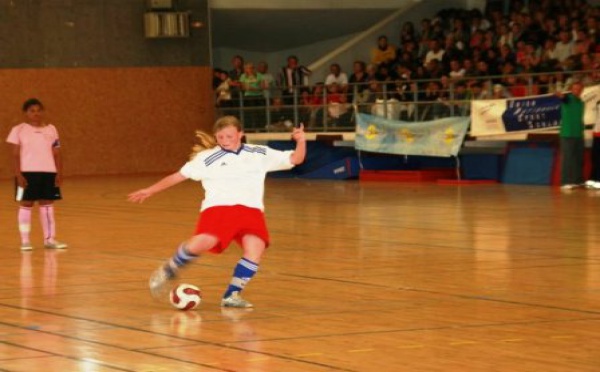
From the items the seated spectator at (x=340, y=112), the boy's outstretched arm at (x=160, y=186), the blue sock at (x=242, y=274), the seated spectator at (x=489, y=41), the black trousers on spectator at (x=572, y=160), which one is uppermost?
the seated spectator at (x=489, y=41)

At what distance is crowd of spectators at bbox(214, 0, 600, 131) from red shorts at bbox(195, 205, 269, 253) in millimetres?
15186

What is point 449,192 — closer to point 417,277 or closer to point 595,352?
point 417,277

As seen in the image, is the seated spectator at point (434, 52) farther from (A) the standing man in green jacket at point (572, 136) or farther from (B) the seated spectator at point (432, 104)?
(A) the standing man in green jacket at point (572, 136)

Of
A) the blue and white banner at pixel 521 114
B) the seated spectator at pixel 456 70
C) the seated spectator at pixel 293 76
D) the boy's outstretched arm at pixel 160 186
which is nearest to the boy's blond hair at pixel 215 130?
the boy's outstretched arm at pixel 160 186

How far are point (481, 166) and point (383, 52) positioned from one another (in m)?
5.49

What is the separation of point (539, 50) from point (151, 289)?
60.2 feet

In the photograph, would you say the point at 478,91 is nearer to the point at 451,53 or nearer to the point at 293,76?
the point at 451,53

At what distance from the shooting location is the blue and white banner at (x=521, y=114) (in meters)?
24.2

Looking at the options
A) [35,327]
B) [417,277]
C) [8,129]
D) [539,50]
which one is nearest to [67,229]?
[417,277]

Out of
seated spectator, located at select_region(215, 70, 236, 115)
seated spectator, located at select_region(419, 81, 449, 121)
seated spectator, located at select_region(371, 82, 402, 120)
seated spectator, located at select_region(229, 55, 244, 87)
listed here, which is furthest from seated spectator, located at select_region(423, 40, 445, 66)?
seated spectator, located at select_region(215, 70, 236, 115)

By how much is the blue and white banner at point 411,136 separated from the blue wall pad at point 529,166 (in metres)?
1.10

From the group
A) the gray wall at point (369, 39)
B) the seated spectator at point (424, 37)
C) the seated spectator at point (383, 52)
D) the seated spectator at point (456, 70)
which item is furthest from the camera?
the gray wall at point (369, 39)

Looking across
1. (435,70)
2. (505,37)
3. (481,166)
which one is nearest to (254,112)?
Answer: (435,70)

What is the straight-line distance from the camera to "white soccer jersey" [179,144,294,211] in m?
9.64
